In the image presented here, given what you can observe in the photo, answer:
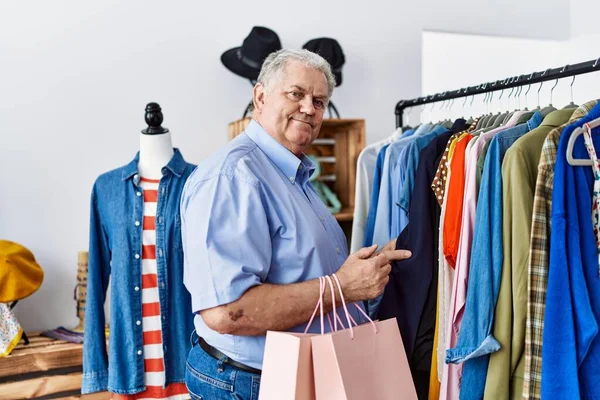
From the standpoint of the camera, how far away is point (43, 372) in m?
2.33

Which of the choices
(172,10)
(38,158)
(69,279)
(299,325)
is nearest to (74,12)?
(172,10)

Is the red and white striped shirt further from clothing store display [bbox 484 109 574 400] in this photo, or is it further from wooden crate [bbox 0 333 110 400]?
clothing store display [bbox 484 109 574 400]

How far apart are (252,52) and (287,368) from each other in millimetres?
2038

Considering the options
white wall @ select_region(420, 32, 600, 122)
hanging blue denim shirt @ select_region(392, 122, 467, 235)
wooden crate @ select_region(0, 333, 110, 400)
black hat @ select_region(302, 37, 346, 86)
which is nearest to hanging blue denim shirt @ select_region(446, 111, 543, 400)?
hanging blue denim shirt @ select_region(392, 122, 467, 235)

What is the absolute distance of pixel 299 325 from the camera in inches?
Answer: 52.4

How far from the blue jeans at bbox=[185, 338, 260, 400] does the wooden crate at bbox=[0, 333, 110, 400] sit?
107 centimetres

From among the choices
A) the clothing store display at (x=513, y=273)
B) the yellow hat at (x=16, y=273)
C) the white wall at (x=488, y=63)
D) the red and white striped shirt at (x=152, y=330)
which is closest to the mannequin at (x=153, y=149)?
the red and white striped shirt at (x=152, y=330)

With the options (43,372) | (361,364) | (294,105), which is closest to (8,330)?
(43,372)

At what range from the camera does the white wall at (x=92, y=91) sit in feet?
8.69

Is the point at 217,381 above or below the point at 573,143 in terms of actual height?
below

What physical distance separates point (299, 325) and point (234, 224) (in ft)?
0.90

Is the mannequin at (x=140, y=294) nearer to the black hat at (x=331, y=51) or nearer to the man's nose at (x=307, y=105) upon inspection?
the man's nose at (x=307, y=105)

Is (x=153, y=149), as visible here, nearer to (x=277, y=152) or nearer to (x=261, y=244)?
(x=277, y=152)

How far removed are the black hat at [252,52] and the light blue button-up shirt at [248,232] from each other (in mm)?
1539
